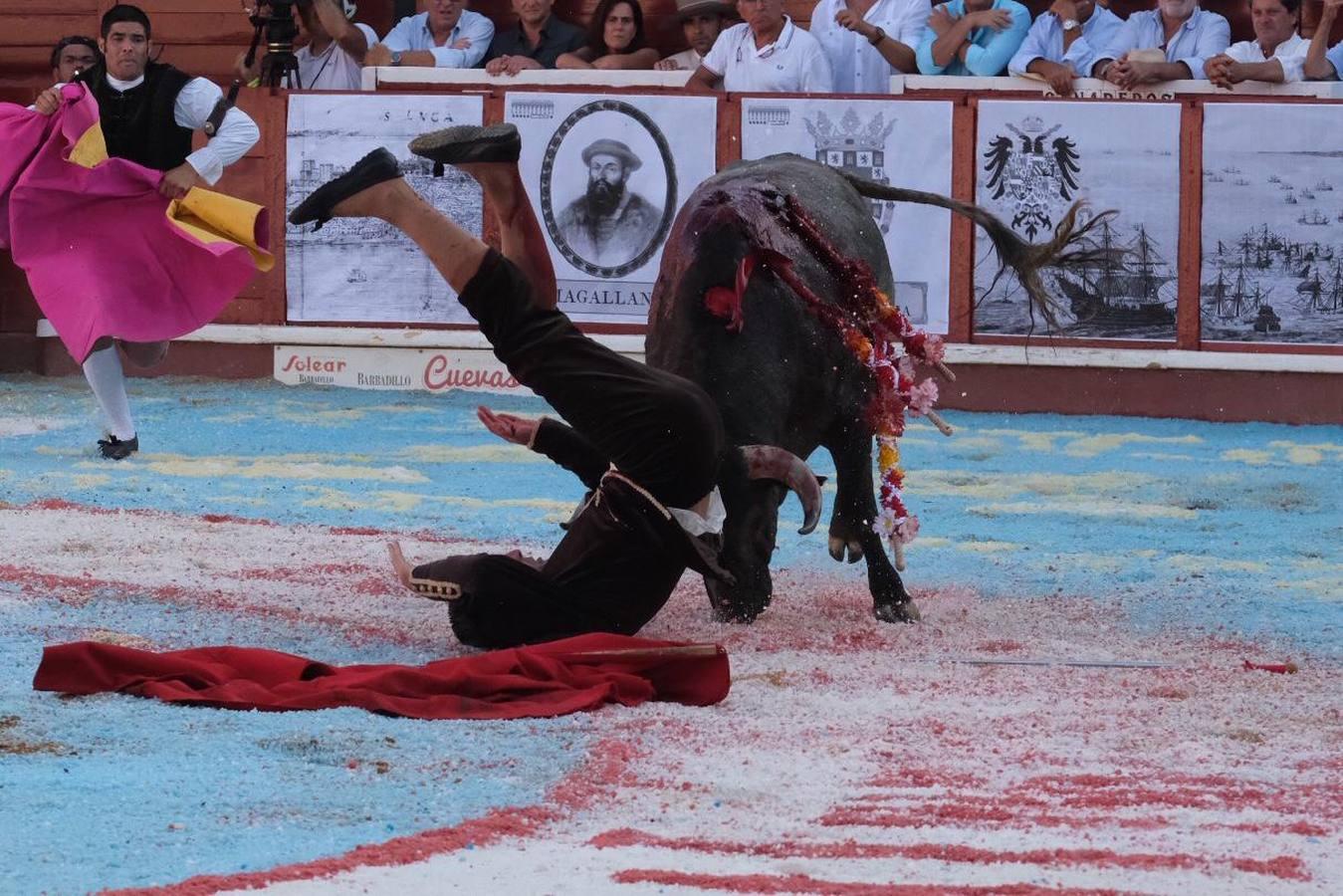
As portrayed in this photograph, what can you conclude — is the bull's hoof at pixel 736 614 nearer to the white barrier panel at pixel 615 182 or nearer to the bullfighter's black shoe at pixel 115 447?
the bullfighter's black shoe at pixel 115 447

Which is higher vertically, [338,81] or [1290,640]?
[338,81]

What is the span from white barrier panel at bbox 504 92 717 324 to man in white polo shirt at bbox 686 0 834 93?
336 mm

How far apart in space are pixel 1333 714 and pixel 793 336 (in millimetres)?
2000

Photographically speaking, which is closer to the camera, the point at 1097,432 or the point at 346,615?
the point at 346,615

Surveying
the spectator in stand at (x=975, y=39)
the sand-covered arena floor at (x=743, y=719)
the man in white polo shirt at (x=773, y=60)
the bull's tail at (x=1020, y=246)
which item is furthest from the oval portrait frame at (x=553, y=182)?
the bull's tail at (x=1020, y=246)

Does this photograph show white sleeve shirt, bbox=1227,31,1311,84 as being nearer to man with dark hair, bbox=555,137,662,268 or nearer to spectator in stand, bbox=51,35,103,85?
man with dark hair, bbox=555,137,662,268

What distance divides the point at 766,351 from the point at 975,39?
6.50 meters

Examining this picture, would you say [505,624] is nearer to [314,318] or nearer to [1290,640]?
[1290,640]

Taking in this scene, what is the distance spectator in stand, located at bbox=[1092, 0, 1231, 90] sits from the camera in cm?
1202

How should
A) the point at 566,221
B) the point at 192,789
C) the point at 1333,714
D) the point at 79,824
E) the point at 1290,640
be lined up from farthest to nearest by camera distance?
the point at 566,221 < the point at 1290,640 < the point at 1333,714 < the point at 192,789 < the point at 79,824

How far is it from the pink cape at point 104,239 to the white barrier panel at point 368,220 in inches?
109

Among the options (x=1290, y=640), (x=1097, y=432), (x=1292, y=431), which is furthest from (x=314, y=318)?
(x=1290, y=640)

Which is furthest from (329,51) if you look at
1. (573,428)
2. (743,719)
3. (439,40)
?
(743,719)

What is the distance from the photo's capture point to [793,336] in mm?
6332
